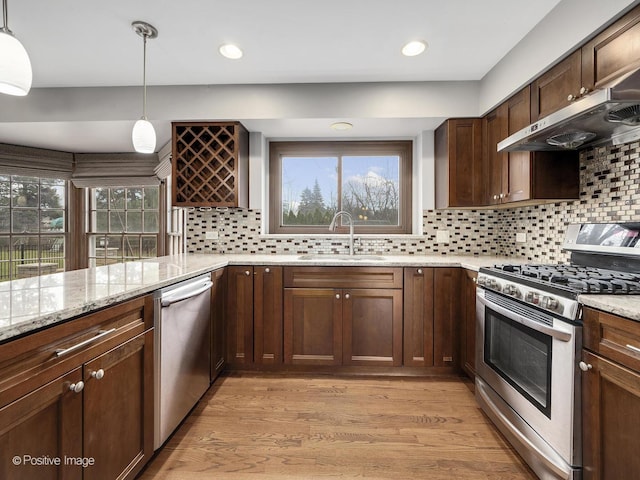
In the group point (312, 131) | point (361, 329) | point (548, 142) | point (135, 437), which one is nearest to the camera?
point (135, 437)

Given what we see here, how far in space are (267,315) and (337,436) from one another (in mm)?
992

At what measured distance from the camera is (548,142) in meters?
1.77

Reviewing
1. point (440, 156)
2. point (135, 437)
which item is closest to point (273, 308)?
point (135, 437)

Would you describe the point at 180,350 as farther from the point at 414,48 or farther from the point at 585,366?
the point at 414,48

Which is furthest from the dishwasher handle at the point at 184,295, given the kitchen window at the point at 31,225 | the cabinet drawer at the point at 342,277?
the kitchen window at the point at 31,225

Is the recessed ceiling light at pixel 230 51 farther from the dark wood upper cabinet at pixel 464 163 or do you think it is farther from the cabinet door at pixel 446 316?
the cabinet door at pixel 446 316

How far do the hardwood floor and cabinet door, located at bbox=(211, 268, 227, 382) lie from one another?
6.4 inches

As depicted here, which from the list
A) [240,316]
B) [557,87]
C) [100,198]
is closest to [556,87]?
[557,87]

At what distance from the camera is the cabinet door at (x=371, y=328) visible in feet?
7.73

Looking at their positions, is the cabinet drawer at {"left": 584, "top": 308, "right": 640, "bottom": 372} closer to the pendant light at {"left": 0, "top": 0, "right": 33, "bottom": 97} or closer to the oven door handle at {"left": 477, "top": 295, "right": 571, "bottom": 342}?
the oven door handle at {"left": 477, "top": 295, "right": 571, "bottom": 342}

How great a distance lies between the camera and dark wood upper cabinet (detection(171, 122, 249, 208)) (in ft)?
8.80

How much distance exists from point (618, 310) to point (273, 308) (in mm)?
1931

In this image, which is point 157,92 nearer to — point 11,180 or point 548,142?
point 11,180

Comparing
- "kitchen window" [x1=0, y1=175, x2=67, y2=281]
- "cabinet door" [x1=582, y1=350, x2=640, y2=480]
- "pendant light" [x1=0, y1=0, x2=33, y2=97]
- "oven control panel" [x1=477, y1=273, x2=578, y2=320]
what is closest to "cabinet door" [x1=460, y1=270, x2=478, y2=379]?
"oven control panel" [x1=477, y1=273, x2=578, y2=320]
